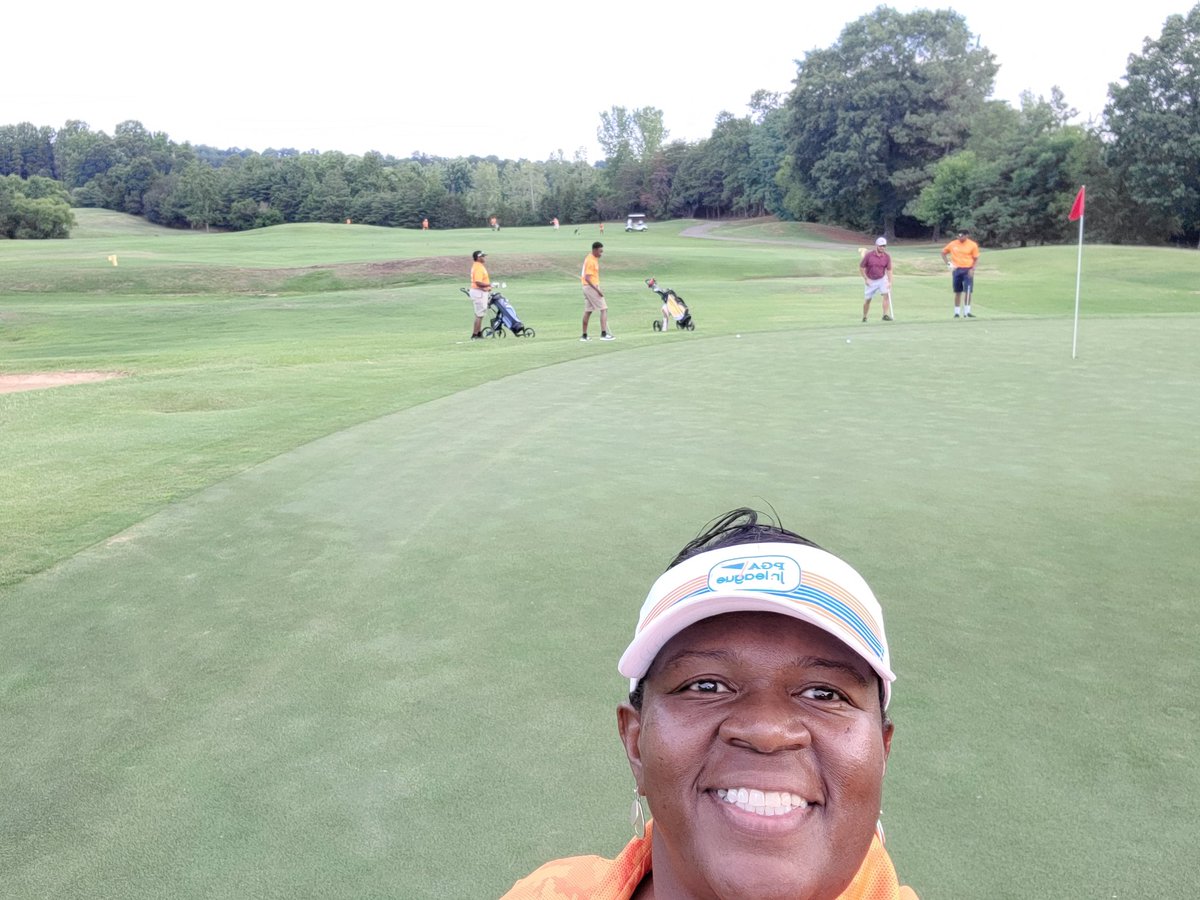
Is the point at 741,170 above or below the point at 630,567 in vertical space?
above

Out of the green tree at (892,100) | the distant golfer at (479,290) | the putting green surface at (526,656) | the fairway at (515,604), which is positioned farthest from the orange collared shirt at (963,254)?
the green tree at (892,100)

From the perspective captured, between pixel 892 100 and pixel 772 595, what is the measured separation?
69691mm

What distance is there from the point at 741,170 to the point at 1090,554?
84486mm

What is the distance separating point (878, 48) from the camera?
65.4 meters

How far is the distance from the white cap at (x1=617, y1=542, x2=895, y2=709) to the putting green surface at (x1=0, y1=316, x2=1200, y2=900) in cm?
147

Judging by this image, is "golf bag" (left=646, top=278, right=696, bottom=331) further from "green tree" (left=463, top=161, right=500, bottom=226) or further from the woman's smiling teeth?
"green tree" (left=463, top=161, right=500, bottom=226)

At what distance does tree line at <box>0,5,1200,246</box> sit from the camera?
Result: 174 ft

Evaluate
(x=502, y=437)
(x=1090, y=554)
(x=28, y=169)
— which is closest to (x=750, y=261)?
(x=502, y=437)

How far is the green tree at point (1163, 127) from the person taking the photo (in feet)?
167

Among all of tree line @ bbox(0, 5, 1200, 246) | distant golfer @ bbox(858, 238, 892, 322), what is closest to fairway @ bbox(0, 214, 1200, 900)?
distant golfer @ bbox(858, 238, 892, 322)

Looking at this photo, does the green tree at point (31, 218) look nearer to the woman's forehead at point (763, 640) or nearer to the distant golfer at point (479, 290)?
the distant golfer at point (479, 290)

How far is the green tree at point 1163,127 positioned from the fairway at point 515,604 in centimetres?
4465

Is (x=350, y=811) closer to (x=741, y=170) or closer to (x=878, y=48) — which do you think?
(x=878, y=48)

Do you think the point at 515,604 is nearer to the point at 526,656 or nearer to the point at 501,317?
the point at 526,656
